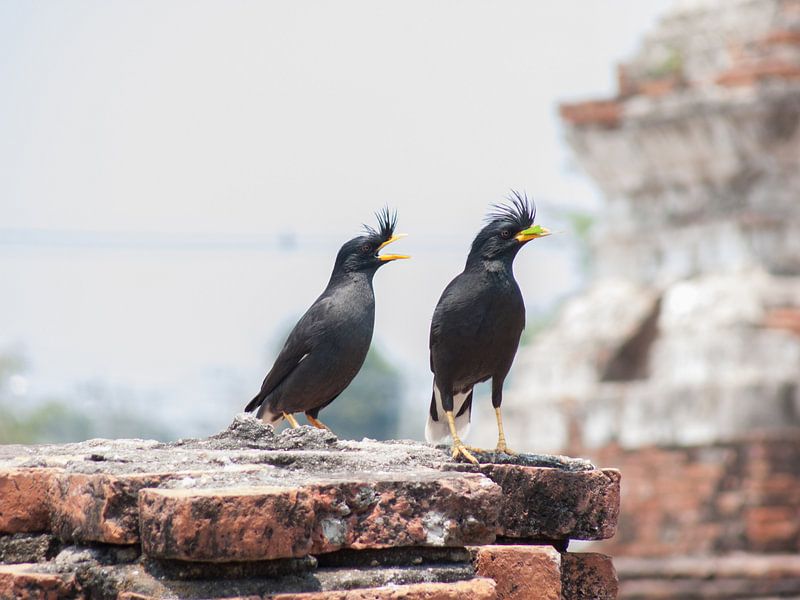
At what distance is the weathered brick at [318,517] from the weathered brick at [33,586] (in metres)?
0.24

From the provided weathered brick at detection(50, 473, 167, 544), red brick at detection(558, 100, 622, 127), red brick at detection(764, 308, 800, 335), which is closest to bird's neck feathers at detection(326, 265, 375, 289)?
weathered brick at detection(50, 473, 167, 544)

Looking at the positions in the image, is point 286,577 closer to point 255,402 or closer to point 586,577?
point 586,577

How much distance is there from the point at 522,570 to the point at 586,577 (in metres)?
0.50

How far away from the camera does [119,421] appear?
39.5 m

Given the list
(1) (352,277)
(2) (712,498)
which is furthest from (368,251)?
(2) (712,498)

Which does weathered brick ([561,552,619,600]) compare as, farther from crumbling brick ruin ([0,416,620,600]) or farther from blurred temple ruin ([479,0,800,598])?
blurred temple ruin ([479,0,800,598])

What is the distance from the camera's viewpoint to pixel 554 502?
4.15 m

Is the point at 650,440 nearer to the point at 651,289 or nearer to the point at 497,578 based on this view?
the point at 651,289

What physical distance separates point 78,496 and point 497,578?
3.29 ft

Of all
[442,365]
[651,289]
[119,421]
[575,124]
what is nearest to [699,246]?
[651,289]

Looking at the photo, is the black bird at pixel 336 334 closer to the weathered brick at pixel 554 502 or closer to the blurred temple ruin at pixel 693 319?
the weathered brick at pixel 554 502

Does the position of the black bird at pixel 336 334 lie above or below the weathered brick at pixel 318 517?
above

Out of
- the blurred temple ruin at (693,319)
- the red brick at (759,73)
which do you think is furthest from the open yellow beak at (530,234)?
the red brick at (759,73)

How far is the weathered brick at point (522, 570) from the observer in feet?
12.6
